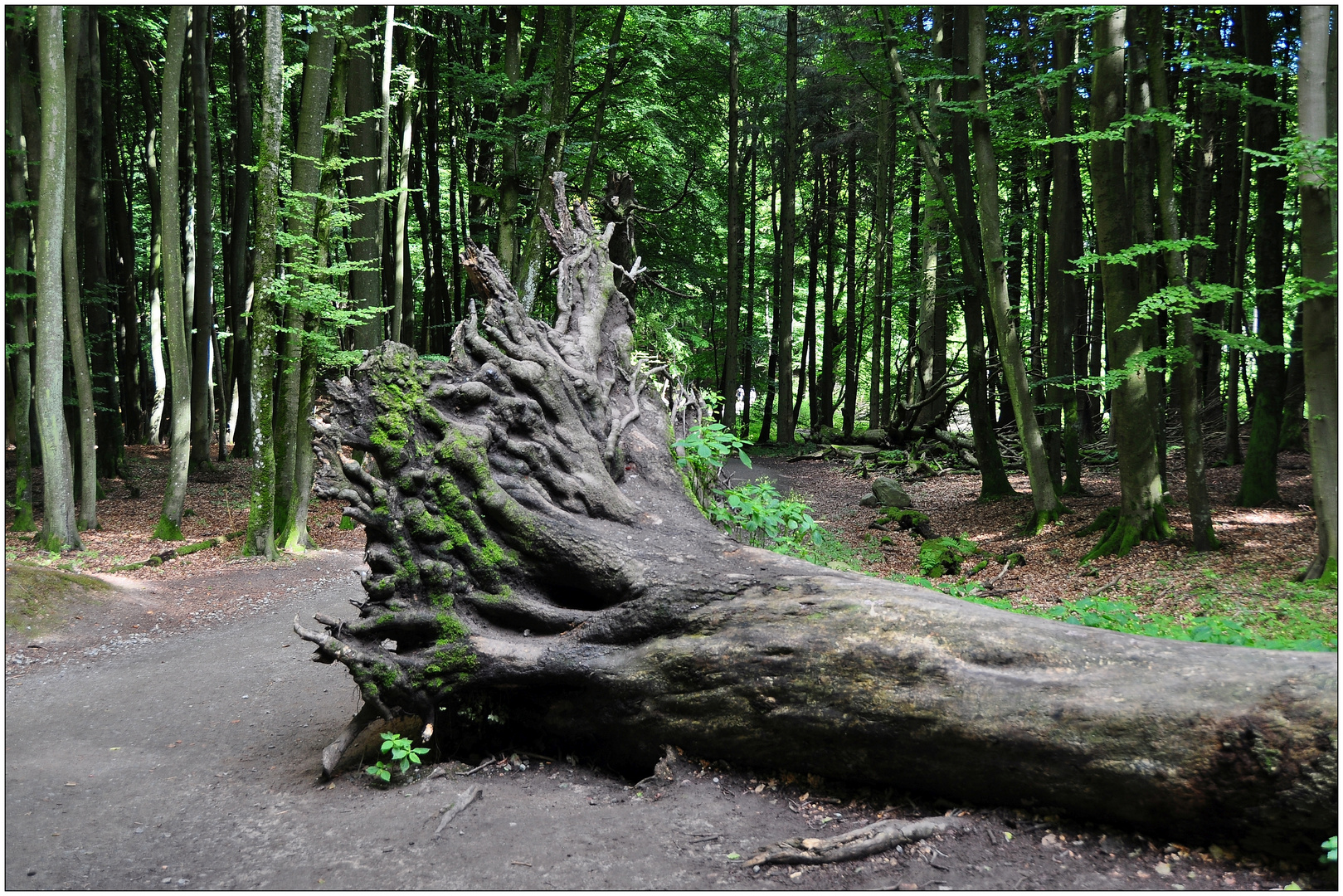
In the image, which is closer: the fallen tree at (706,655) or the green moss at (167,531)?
the fallen tree at (706,655)

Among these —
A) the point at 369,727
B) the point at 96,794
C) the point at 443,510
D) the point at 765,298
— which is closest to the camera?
the point at 96,794

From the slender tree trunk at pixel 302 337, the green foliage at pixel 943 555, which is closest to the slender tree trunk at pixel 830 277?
the green foliage at pixel 943 555

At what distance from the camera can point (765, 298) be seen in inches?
1315

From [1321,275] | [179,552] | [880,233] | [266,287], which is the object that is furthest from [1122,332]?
[880,233]

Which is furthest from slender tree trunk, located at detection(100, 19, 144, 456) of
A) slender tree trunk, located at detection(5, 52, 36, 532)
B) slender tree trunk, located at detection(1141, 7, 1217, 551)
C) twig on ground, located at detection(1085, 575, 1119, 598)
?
twig on ground, located at detection(1085, 575, 1119, 598)

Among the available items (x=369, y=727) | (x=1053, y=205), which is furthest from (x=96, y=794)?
(x=1053, y=205)

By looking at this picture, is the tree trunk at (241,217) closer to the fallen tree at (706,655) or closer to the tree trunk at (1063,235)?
the fallen tree at (706,655)

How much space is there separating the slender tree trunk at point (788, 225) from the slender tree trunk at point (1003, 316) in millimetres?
11880

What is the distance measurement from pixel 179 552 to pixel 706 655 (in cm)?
978

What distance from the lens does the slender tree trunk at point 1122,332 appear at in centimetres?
956

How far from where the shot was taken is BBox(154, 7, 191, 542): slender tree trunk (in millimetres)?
10570

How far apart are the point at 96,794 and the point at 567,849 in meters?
2.81

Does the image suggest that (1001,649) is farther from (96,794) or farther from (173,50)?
(173,50)

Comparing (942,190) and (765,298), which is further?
(765,298)
